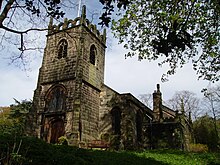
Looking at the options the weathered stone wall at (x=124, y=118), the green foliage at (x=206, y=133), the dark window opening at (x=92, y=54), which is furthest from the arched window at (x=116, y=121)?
the green foliage at (x=206, y=133)

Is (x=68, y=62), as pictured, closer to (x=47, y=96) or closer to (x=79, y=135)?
(x=47, y=96)

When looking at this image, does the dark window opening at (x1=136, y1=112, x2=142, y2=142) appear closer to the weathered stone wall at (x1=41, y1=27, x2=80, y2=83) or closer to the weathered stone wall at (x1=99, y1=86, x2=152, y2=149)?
the weathered stone wall at (x1=99, y1=86, x2=152, y2=149)

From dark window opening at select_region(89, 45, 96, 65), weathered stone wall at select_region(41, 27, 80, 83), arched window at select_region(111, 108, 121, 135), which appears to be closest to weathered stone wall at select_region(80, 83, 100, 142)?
arched window at select_region(111, 108, 121, 135)

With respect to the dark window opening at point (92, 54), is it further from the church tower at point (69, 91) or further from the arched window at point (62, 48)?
the arched window at point (62, 48)

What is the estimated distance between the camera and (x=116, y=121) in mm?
23656

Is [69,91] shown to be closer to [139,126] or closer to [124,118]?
[124,118]

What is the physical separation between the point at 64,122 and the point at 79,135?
199 cm

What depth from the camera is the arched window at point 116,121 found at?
23094 mm

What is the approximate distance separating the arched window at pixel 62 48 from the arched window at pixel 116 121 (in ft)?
25.4

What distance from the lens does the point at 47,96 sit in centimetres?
→ 2339

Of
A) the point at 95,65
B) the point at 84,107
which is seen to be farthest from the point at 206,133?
the point at 84,107

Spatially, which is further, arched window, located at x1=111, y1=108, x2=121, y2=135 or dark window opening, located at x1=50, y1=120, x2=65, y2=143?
arched window, located at x1=111, y1=108, x2=121, y2=135

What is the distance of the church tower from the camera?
2106 centimetres

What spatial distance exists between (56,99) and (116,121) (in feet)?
20.3
